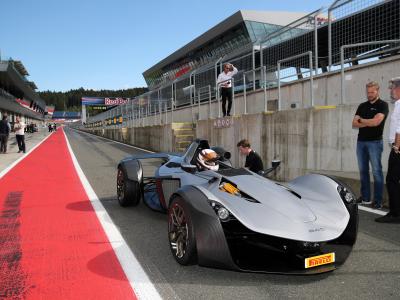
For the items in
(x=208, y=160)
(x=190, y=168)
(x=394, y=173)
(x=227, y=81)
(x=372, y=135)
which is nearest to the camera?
(x=190, y=168)

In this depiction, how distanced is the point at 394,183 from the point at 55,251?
4.34 metres

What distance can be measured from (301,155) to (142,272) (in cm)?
568

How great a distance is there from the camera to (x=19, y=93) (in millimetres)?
81312

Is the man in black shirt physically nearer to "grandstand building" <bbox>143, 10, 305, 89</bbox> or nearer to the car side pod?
the car side pod

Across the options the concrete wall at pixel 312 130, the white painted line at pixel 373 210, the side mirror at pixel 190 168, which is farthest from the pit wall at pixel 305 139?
the side mirror at pixel 190 168

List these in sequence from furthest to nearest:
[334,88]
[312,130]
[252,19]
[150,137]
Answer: [252,19]
[150,137]
[334,88]
[312,130]

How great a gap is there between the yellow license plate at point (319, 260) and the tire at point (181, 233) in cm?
95

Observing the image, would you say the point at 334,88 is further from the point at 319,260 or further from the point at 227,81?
the point at 319,260

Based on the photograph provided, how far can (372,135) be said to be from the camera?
20.2 feet

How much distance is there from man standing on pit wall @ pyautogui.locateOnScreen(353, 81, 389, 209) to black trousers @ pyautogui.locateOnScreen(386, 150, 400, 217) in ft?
2.03

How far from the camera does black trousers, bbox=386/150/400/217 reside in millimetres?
5430

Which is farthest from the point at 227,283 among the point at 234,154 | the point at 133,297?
the point at 234,154

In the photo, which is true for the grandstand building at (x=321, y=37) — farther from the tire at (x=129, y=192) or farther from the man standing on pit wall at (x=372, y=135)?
the tire at (x=129, y=192)

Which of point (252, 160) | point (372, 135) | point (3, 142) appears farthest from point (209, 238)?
point (3, 142)
